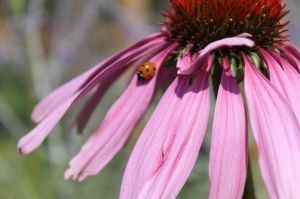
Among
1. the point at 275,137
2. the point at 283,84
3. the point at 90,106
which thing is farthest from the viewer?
the point at 90,106

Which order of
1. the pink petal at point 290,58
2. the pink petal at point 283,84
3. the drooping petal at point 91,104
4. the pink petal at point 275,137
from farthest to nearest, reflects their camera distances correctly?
the drooping petal at point 91,104 → the pink petal at point 290,58 → the pink petal at point 283,84 → the pink petal at point 275,137

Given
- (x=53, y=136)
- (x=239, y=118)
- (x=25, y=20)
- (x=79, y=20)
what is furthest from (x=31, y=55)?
(x=239, y=118)

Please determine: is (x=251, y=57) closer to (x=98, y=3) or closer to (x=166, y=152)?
(x=166, y=152)

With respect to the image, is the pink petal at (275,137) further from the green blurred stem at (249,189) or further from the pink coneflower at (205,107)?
the green blurred stem at (249,189)

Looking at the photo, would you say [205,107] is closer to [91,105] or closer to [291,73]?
[291,73]

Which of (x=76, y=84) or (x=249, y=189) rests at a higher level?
(x=76, y=84)

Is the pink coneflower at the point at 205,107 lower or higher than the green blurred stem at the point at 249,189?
higher

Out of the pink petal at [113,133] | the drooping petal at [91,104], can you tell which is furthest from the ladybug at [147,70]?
the drooping petal at [91,104]

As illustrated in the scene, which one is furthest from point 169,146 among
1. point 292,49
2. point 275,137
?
point 292,49
